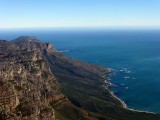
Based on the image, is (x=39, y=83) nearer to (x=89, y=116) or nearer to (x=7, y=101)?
(x=89, y=116)

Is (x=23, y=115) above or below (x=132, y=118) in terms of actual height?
above

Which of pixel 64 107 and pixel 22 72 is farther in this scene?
pixel 22 72

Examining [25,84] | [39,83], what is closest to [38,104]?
[25,84]

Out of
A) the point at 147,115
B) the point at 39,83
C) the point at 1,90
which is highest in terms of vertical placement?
the point at 1,90

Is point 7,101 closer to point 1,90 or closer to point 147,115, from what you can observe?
point 1,90

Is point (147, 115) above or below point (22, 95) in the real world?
below

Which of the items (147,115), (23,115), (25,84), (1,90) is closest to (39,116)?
(23,115)

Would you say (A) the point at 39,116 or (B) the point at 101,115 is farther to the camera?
(B) the point at 101,115

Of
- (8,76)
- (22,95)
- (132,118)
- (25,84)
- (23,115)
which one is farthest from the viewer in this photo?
Result: (132,118)

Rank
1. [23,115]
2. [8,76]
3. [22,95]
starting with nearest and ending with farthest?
[23,115] < [22,95] < [8,76]
